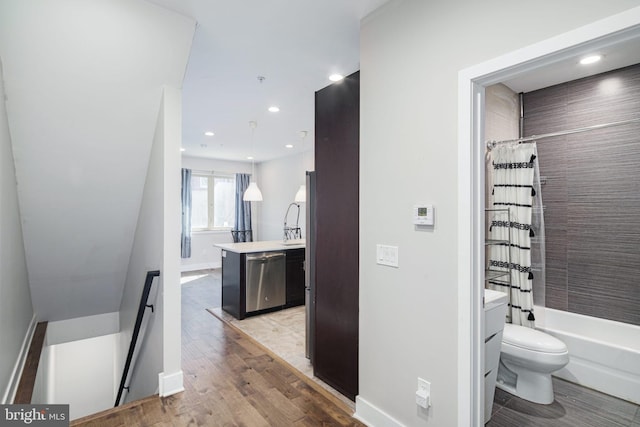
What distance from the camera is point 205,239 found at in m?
7.82

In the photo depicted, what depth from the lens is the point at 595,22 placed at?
1185 millimetres

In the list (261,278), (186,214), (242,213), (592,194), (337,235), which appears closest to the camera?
(337,235)

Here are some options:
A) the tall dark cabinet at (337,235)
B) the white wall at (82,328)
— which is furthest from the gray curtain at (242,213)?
the tall dark cabinet at (337,235)

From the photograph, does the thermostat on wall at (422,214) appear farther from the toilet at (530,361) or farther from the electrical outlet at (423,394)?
the toilet at (530,361)

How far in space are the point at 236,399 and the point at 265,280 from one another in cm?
209

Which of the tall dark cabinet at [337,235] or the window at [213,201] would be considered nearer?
→ the tall dark cabinet at [337,235]

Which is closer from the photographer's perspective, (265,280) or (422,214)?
(422,214)

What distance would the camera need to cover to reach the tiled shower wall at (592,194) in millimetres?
2615

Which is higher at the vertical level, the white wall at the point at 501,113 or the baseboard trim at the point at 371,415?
the white wall at the point at 501,113

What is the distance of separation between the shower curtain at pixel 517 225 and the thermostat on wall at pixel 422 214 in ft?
4.80

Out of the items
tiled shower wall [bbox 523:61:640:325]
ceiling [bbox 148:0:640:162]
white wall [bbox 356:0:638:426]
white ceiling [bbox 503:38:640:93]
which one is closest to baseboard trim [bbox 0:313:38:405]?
white wall [bbox 356:0:638:426]

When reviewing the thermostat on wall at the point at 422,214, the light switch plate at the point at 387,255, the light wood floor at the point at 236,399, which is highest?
the thermostat on wall at the point at 422,214

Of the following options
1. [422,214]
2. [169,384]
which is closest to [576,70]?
[422,214]

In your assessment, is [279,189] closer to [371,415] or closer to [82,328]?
[82,328]
